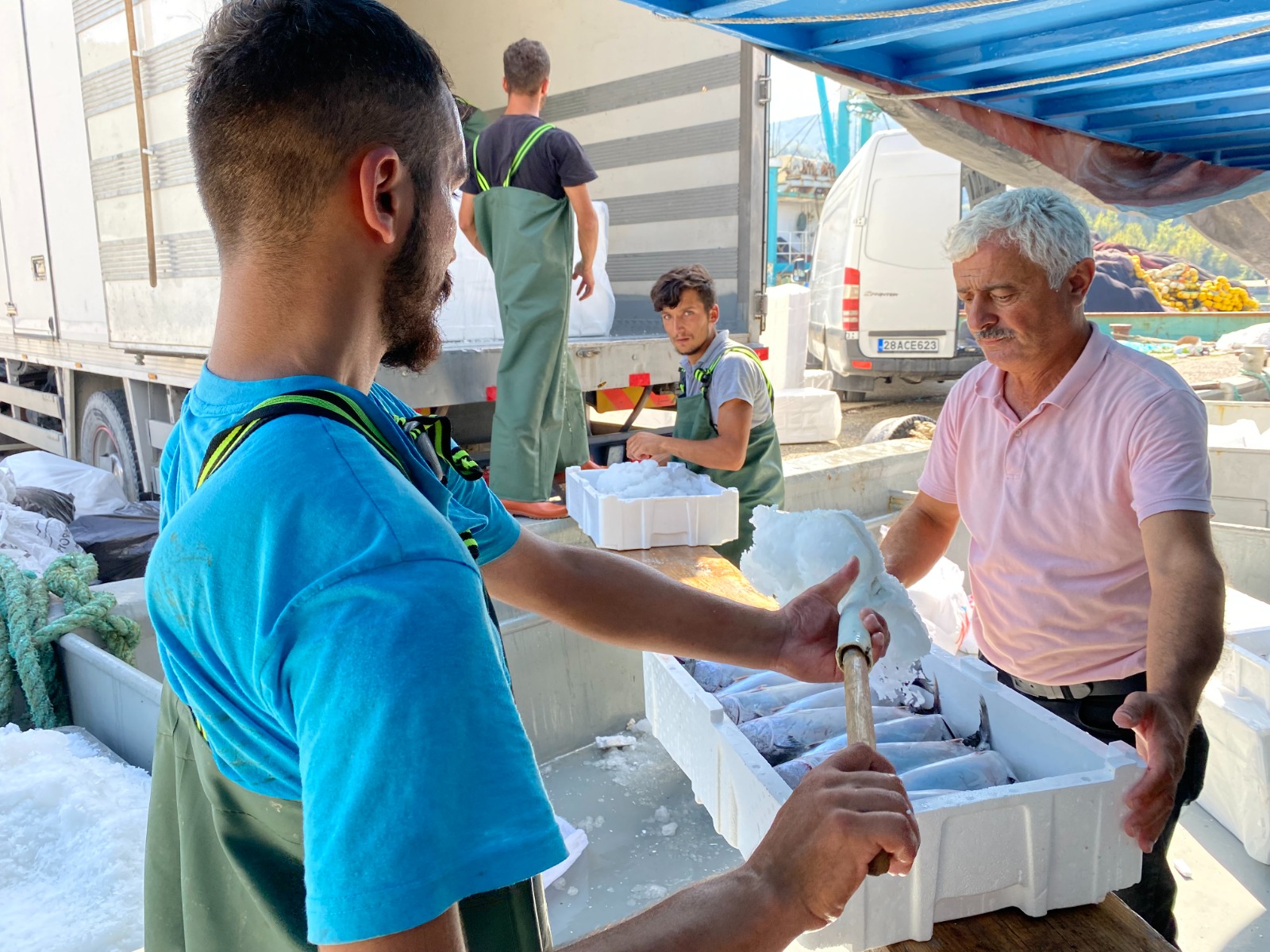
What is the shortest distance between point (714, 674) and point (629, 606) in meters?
0.95

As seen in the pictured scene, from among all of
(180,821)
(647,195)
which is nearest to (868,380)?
(647,195)

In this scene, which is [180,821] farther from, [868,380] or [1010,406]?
[868,380]

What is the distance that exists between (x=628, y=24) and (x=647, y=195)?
118 centimetres

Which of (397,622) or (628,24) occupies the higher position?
(628,24)

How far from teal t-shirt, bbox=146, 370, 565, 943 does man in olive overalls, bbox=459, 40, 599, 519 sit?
12.2 feet

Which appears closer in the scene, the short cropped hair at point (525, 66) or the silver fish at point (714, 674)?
the silver fish at point (714, 674)

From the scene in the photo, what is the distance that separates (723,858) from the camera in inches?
144

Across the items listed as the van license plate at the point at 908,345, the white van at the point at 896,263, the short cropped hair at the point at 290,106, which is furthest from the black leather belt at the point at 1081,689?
the van license plate at the point at 908,345

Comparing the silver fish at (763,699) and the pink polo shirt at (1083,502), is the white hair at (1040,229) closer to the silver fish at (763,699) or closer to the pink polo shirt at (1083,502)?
the pink polo shirt at (1083,502)

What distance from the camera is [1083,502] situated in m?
2.12

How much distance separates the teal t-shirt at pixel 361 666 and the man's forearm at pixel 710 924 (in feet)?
0.54

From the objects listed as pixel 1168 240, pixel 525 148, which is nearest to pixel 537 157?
pixel 525 148

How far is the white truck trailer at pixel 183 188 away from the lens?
16.3ft

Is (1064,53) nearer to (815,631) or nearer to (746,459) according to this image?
(815,631)
